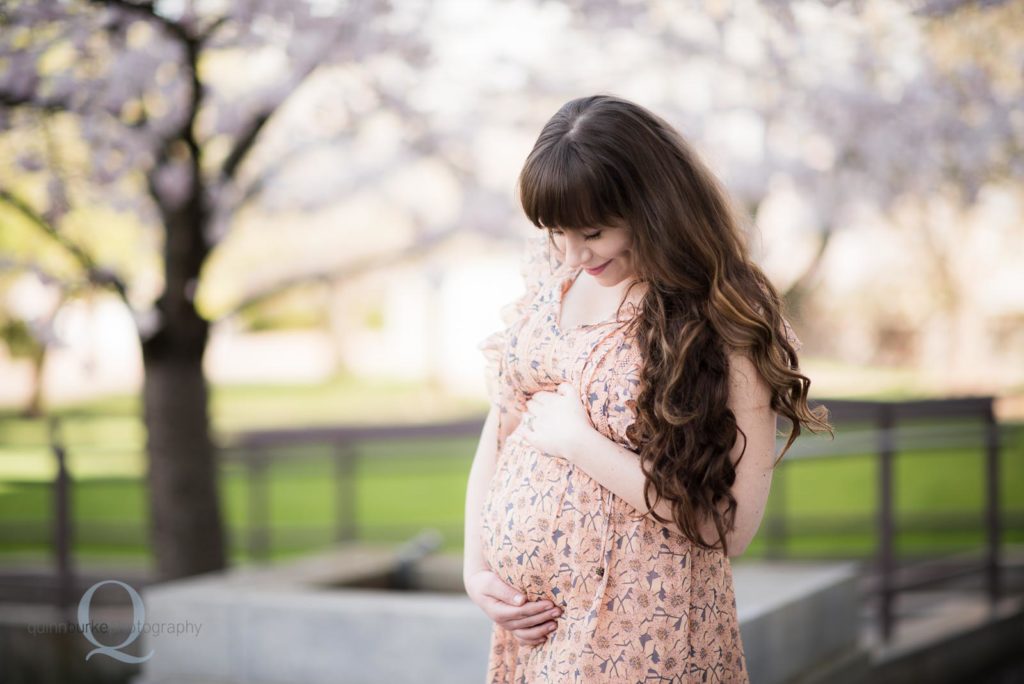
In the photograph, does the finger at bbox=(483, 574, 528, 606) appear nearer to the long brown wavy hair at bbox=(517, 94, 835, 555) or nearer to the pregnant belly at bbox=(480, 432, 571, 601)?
the pregnant belly at bbox=(480, 432, 571, 601)

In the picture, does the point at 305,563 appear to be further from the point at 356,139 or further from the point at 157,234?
the point at 356,139

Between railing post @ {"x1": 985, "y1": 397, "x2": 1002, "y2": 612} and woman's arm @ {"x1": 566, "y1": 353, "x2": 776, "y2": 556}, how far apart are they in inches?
163

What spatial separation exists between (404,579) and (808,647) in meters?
1.71

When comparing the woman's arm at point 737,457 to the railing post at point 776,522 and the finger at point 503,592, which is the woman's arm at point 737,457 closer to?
the finger at point 503,592

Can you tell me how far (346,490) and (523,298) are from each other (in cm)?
439

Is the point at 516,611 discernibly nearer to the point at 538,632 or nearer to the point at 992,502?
the point at 538,632

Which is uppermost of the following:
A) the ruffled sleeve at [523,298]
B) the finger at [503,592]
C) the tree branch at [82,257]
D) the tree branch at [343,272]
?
the ruffled sleeve at [523,298]

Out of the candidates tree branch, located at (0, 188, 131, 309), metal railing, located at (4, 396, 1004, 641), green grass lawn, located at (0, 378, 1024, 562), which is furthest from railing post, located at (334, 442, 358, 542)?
tree branch, located at (0, 188, 131, 309)

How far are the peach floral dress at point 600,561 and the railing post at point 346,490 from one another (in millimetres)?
4415

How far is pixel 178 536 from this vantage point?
16.6 feet

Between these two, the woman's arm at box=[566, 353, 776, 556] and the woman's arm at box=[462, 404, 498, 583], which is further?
the woman's arm at box=[462, 404, 498, 583]

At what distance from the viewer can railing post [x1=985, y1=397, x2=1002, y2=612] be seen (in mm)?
5359

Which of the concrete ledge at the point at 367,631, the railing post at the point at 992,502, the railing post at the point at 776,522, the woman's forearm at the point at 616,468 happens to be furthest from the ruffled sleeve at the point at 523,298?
the railing post at the point at 992,502

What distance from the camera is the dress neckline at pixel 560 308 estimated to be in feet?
6.13
